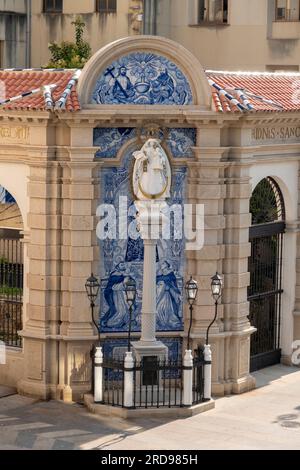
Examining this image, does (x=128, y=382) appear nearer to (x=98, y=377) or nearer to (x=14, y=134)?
(x=98, y=377)

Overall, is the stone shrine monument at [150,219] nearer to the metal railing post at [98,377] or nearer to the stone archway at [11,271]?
the metal railing post at [98,377]

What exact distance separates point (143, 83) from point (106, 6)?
69.3ft

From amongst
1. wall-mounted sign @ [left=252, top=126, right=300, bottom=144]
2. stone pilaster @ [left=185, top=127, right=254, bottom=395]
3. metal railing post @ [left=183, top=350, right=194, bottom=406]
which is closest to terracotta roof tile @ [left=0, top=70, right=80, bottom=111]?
stone pilaster @ [left=185, top=127, right=254, bottom=395]

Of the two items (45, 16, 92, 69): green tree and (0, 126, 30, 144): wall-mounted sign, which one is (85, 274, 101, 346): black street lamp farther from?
(45, 16, 92, 69): green tree

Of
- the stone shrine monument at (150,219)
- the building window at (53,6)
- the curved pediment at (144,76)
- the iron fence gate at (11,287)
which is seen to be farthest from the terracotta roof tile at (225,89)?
the building window at (53,6)

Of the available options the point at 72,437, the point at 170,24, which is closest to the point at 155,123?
the point at 72,437

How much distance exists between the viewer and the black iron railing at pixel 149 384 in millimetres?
26969

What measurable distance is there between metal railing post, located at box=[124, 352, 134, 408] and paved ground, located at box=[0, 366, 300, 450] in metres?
0.42

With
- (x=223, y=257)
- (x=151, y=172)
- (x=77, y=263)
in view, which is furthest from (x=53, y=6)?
(x=77, y=263)

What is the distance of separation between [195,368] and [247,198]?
3660mm

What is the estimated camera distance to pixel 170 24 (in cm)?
4759

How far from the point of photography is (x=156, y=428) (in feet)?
85.1
